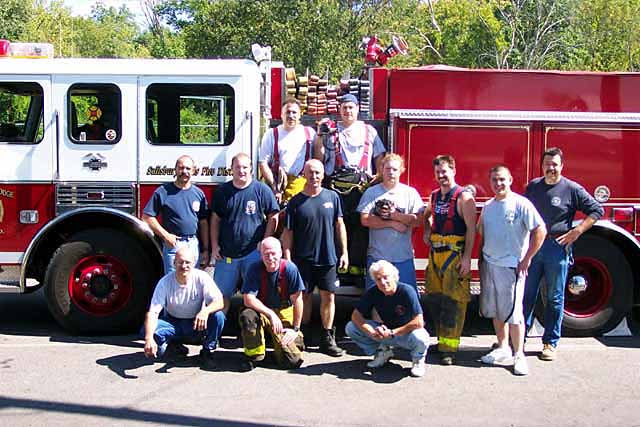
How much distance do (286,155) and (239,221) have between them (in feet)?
2.69

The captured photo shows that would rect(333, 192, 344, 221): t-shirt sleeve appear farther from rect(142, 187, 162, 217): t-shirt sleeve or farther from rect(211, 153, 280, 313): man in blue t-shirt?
rect(142, 187, 162, 217): t-shirt sleeve

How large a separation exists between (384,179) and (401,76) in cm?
128

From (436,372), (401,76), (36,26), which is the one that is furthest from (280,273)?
(36,26)

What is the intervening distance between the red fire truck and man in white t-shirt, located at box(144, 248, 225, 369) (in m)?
1.02

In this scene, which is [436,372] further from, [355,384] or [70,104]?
[70,104]

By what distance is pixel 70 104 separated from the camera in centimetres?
758

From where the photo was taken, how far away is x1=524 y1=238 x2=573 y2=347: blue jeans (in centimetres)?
695

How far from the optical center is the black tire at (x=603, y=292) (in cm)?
778

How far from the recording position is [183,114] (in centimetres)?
766

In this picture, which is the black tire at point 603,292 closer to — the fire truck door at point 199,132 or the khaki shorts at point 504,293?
the khaki shorts at point 504,293

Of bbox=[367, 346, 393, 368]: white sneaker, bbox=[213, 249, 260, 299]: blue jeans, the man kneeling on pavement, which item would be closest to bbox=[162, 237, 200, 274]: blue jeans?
bbox=[213, 249, 260, 299]: blue jeans

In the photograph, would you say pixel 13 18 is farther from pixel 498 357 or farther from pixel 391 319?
pixel 498 357

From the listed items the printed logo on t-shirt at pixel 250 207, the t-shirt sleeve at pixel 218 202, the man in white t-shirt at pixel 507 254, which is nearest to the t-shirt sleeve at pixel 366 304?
the man in white t-shirt at pixel 507 254

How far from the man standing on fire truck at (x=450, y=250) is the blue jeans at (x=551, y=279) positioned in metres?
0.67
